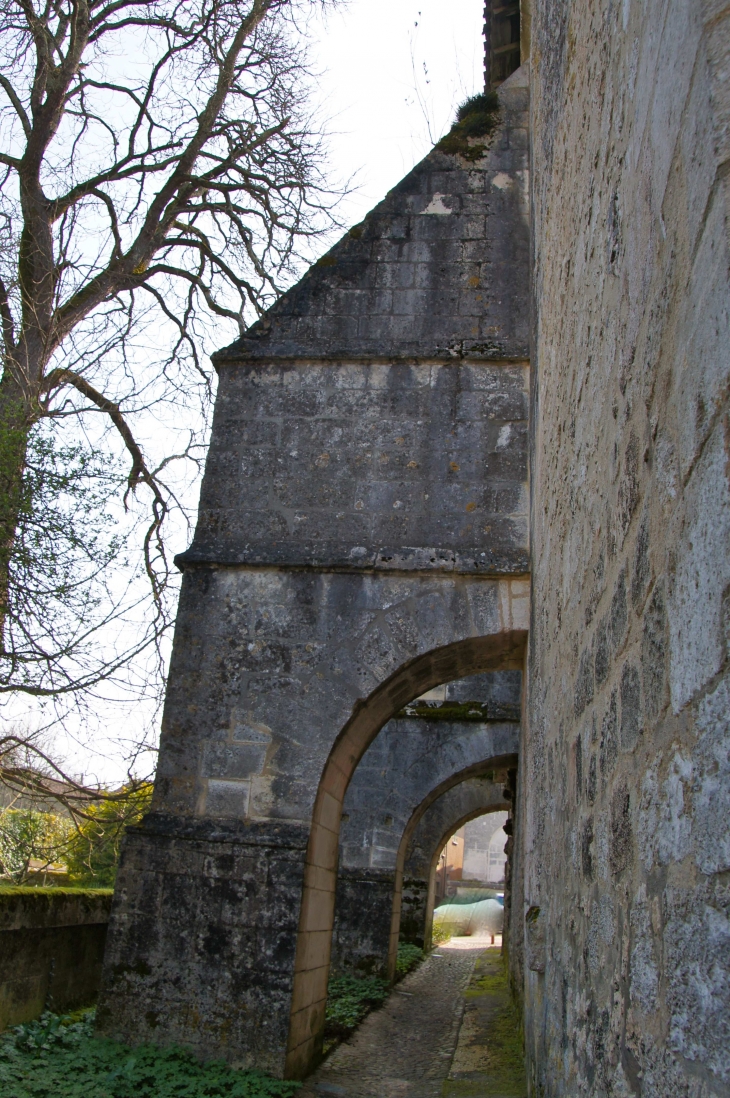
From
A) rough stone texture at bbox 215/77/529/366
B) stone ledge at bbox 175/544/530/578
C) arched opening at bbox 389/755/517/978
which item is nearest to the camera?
stone ledge at bbox 175/544/530/578

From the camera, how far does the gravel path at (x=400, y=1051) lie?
4.86 m

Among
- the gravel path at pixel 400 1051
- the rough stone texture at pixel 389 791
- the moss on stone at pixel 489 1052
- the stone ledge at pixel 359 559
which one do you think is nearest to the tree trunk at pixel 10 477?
the stone ledge at pixel 359 559

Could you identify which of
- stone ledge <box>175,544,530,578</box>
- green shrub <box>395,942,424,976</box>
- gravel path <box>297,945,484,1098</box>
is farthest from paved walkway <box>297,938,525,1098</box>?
stone ledge <box>175,544,530,578</box>

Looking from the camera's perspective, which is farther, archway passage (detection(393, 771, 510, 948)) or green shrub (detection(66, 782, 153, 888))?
archway passage (detection(393, 771, 510, 948))

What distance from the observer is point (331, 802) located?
5.37m

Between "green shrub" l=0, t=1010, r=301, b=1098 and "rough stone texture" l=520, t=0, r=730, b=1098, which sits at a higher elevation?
"rough stone texture" l=520, t=0, r=730, b=1098

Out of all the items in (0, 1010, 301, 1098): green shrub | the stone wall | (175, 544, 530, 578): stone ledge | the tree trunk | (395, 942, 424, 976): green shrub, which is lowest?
(395, 942, 424, 976): green shrub

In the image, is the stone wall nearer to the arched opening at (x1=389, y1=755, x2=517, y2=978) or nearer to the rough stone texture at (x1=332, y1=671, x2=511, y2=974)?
the rough stone texture at (x1=332, y1=671, x2=511, y2=974)

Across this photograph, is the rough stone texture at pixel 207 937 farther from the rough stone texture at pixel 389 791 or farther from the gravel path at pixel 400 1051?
the rough stone texture at pixel 389 791

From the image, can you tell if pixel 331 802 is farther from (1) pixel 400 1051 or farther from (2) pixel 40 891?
(1) pixel 400 1051

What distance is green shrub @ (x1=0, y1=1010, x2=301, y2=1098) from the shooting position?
159 inches

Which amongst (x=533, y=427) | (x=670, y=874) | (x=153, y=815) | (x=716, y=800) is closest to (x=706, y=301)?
(x=716, y=800)

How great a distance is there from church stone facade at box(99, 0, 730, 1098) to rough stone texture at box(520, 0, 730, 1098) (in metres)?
0.01

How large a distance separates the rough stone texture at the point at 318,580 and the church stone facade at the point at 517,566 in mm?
18
